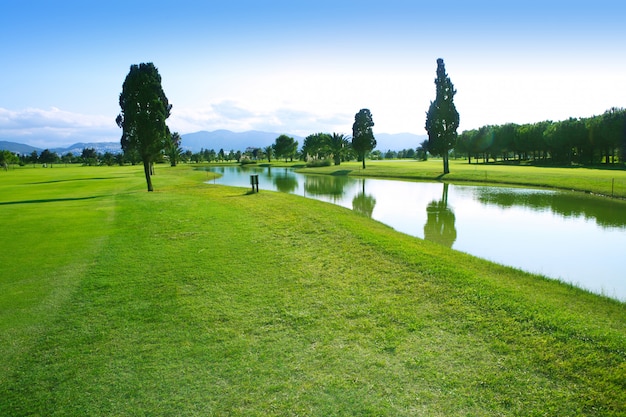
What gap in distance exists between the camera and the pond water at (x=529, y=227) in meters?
11.0

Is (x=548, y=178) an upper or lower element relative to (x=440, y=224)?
upper

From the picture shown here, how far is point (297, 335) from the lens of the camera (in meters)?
6.03

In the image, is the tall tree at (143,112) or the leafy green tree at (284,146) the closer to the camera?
the tall tree at (143,112)

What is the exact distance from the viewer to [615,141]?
181ft

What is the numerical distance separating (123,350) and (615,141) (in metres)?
70.5

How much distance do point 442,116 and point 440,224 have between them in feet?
106

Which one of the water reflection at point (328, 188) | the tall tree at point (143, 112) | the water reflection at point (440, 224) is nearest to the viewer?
the water reflection at point (440, 224)

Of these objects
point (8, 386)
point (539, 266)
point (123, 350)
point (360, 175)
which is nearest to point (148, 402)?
point (123, 350)

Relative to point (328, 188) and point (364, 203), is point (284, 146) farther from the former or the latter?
point (364, 203)

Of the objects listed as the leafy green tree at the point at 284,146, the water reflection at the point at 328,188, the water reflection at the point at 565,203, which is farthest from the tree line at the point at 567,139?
the leafy green tree at the point at 284,146

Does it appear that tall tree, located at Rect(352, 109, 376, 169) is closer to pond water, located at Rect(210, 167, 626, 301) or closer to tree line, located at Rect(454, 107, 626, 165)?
tree line, located at Rect(454, 107, 626, 165)

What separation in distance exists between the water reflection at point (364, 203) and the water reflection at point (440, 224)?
3.48 m

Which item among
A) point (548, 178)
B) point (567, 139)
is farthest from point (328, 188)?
point (567, 139)

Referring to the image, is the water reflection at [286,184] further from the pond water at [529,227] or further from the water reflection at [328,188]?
the pond water at [529,227]
